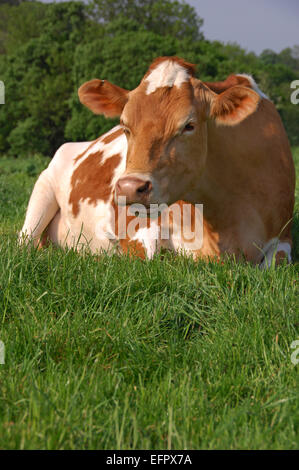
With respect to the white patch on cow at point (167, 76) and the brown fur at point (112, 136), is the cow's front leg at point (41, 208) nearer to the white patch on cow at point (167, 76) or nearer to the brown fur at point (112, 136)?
the brown fur at point (112, 136)

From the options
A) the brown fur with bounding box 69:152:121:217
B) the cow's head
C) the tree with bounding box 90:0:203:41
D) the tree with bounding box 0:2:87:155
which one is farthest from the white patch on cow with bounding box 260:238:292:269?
the tree with bounding box 90:0:203:41

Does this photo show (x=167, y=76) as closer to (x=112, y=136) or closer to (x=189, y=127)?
(x=189, y=127)

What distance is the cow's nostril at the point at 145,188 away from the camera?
3510 millimetres

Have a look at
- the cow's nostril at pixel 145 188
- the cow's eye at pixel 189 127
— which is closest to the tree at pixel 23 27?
the cow's eye at pixel 189 127

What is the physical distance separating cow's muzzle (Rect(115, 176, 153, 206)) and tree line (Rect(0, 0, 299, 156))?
30.9m

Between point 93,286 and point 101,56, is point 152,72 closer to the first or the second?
point 93,286

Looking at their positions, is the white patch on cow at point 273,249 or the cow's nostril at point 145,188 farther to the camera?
the white patch on cow at point 273,249

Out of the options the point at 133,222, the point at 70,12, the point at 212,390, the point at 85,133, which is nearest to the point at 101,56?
the point at 85,133

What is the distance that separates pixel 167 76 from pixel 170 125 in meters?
0.43

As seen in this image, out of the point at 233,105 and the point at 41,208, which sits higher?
the point at 41,208

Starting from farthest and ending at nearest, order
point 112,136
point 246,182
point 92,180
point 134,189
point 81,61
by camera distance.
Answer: point 81,61, point 112,136, point 92,180, point 246,182, point 134,189

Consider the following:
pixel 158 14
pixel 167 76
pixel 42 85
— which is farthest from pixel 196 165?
pixel 158 14

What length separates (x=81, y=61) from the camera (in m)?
36.8

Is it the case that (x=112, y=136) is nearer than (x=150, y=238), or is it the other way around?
(x=150, y=238)
